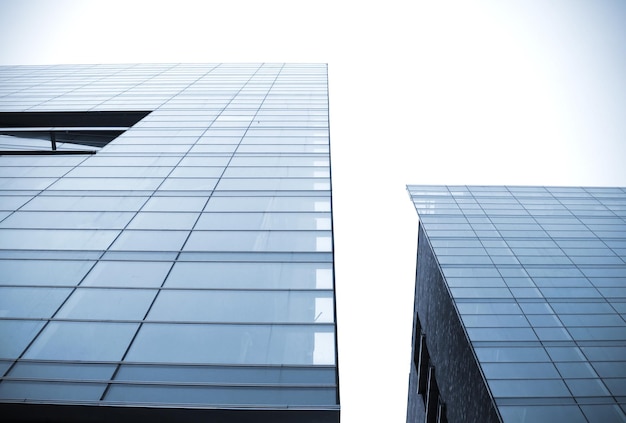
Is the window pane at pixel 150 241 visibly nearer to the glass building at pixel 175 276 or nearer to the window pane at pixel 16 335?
the glass building at pixel 175 276

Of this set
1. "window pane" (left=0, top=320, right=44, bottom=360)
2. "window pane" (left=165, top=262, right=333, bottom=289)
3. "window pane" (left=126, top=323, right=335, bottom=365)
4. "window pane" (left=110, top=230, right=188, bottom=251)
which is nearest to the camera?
"window pane" (left=126, top=323, right=335, bottom=365)

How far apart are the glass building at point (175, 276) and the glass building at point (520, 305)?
42.1 feet

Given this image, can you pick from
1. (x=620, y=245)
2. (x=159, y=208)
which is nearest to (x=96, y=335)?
(x=159, y=208)

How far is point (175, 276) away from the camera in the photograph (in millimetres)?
12836

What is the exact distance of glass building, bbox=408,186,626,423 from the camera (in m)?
21.8

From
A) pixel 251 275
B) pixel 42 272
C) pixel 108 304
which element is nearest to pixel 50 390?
pixel 108 304

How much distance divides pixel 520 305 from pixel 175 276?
21246mm

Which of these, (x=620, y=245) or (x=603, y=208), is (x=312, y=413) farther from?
(x=603, y=208)

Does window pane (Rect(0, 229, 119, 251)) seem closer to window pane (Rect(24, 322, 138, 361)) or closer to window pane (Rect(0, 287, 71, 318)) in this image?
window pane (Rect(0, 287, 71, 318))

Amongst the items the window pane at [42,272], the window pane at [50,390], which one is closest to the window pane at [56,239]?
the window pane at [42,272]

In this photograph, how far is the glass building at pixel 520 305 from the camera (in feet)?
71.5

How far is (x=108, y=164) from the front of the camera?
20094 millimetres

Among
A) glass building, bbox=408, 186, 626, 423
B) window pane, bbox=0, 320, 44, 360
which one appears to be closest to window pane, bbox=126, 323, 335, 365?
window pane, bbox=0, 320, 44, 360

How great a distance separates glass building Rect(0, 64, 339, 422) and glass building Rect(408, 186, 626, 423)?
12847mm
